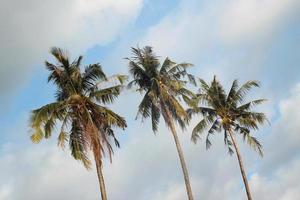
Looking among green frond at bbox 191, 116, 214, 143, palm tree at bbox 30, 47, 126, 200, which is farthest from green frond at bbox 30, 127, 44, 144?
green frond at bbox 191, 116, 214, 143

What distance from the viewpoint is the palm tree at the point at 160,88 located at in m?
38.7

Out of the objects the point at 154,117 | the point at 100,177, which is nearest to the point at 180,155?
the point at 154,117

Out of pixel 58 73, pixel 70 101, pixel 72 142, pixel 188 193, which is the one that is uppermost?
pixel 58 73

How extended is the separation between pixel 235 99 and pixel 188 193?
12712 millimetres

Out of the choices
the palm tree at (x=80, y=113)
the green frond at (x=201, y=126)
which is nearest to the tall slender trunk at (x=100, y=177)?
the palm tree at (x=80, y=113)

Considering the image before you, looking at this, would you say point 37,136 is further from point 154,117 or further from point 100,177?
point 154,117

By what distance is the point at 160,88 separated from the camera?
38.9 metres

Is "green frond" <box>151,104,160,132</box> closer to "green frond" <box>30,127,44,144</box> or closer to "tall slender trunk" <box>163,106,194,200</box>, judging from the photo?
"tall slender trunk" <box>163,106,194,200</box>

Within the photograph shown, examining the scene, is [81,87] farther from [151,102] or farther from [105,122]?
[151,102]

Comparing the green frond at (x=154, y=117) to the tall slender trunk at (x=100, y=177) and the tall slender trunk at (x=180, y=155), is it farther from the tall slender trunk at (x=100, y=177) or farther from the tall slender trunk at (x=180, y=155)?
the tall slender trunk at (x=100, y=177)

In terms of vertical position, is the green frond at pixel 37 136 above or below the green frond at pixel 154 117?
below

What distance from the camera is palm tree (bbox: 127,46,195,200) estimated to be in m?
38.7

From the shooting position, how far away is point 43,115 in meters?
31.9

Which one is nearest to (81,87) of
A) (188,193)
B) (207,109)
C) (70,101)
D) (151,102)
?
(70,101)
